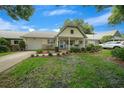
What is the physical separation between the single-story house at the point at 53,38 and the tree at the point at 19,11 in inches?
69.2

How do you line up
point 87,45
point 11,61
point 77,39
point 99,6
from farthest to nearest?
point 77,39
point 87,45
point 11,61
point 99,6

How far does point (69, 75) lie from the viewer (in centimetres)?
Answer: 741

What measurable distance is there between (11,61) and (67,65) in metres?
2.95

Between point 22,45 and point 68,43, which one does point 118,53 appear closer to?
point 68,43

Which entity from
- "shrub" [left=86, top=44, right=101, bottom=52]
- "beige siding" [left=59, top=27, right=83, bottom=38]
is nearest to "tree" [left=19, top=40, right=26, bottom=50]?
"beige siding" [left=59, top=27, right=83, bottom=38]

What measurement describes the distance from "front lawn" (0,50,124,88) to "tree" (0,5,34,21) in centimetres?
278

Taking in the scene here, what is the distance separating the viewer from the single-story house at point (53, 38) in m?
12.6

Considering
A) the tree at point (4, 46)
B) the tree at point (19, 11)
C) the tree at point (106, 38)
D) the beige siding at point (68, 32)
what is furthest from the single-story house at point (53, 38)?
the tree at point (19, 11)

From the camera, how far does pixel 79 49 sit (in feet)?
39.0

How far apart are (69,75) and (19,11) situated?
454 centimetres

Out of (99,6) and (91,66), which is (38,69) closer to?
(91,66)

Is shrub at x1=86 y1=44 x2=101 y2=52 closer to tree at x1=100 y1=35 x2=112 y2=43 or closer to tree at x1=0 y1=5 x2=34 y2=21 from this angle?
tree at x1=100 y1=35 x2=112 y2=43

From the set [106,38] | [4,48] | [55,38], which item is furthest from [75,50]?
[4,48]
